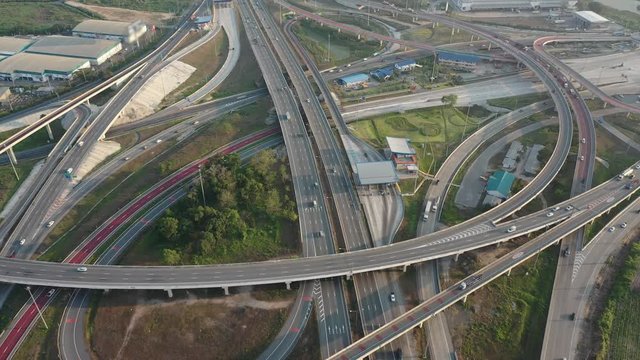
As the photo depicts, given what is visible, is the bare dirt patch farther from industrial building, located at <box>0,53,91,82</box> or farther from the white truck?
industrial building, located at <box>0,53,91,82</box>

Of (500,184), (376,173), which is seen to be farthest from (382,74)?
(500,184)

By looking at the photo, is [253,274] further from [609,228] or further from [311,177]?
[609,228]

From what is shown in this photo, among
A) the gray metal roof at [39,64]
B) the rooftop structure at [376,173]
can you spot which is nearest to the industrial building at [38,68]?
the gray metal roof at [39,64]

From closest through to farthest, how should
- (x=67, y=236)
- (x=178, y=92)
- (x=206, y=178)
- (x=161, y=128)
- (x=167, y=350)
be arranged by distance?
(x=167, y=350)
(x=67, y=236)
(x=206, y=178)
(x=161, y=128)
(x=178, y=92)

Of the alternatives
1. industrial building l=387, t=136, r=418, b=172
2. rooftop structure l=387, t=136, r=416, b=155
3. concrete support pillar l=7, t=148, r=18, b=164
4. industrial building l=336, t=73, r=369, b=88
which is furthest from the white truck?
concrete support pillar l=7, t=148, r=18, b=164

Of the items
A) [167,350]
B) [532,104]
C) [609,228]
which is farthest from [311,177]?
[532,104]

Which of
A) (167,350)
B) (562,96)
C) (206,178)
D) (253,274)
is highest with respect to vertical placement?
(562,96)

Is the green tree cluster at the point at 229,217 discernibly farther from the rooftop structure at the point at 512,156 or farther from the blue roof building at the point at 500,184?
the rooftop structure at the point at 512,156
